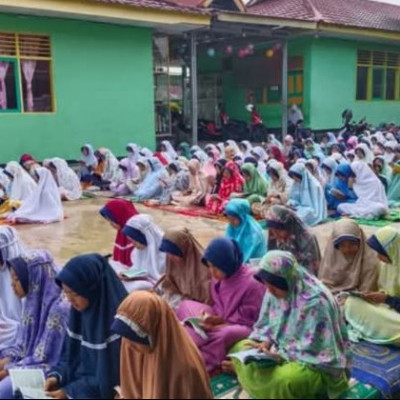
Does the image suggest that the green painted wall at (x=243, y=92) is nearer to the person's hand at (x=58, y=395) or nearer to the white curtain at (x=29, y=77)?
the white curtain at (x=29, y=77)

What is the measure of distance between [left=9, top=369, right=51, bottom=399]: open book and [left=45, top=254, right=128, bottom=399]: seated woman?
0.13 feet

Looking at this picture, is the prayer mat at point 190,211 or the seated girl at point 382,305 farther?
the prayer mat at point 190,211

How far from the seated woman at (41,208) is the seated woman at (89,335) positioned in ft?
16.8

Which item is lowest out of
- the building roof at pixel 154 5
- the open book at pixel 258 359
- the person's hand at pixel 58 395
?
→ the person's hand at pixel 58 395

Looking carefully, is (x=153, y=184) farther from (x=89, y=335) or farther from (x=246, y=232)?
(x=89, y=335)

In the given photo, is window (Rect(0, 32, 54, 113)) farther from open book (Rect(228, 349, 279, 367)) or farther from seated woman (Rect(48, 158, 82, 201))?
open book (Rect(228, 349, 279, 367))

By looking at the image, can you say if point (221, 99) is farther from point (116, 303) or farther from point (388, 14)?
point (116, 303)

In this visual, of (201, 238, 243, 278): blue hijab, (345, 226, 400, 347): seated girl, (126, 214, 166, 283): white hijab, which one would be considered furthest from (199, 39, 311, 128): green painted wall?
(201, 238, 243, 278): blue hijab

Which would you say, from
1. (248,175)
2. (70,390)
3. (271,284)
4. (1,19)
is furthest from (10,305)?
(1,19)

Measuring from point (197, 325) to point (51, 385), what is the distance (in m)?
0.85

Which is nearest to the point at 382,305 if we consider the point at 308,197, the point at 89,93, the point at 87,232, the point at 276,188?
the point at 308,197

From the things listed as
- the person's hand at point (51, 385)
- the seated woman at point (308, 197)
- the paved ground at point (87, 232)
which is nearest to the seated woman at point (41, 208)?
the paved ground at point (87, 232)

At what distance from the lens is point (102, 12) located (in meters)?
10.0

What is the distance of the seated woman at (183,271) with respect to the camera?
11.0 feet
